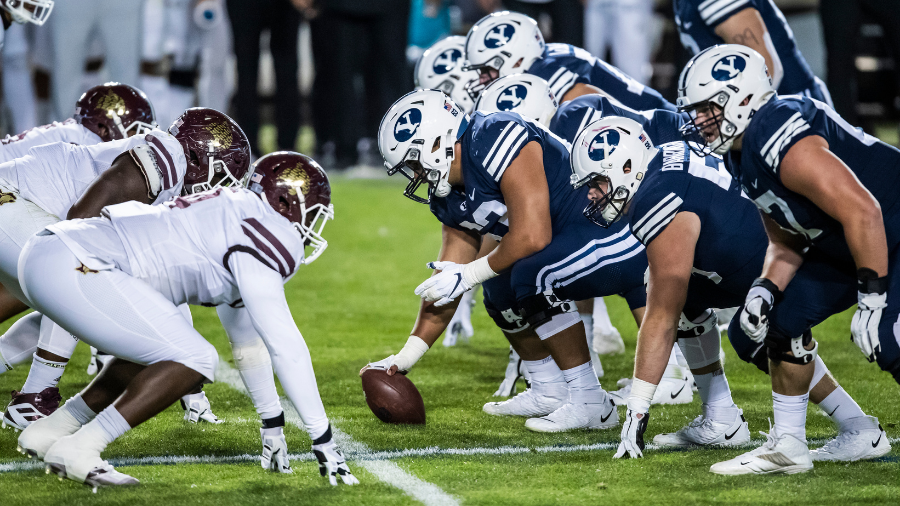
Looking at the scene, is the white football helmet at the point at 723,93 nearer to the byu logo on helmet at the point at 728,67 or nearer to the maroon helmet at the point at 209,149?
the byu logo on helmet at the point at 728,67

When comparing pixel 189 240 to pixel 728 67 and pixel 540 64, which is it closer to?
pixel 728 67

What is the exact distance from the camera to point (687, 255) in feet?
12.4

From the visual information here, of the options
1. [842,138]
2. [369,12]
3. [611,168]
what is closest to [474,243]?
[611,168]

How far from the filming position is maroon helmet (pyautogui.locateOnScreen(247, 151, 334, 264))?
11.9 feet

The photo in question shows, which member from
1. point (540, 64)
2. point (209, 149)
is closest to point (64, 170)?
point (209, 149)

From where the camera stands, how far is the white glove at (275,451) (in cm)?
373

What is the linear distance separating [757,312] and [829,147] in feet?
1.88

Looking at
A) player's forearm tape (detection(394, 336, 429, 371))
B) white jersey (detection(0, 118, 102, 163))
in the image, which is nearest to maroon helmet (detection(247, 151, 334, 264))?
player's forearm tape (detection(394, 336, 429, 371))

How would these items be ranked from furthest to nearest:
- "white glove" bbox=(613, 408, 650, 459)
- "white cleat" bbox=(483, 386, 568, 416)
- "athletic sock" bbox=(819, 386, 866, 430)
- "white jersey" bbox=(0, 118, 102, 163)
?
1. "white jersey" bbox=(0, 118, 102, 163)
2. "white cleat" bbox=(483, 386, 568, 416)
3. "athletic sock" bbox=(819, 386, 866, 430)
4. "white glove" bbox=(613, 408, 650, 459)

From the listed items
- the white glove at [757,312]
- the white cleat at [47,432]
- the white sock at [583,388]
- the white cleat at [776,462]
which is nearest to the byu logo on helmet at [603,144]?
the white glove at [757,312]

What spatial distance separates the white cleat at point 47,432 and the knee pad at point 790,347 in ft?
7.60

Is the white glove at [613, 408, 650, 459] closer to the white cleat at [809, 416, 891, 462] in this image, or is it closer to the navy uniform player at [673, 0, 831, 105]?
the white cleat at [809, 416, 891, 462]

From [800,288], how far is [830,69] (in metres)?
6.45

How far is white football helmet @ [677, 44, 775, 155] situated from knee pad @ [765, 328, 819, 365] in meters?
0.65
